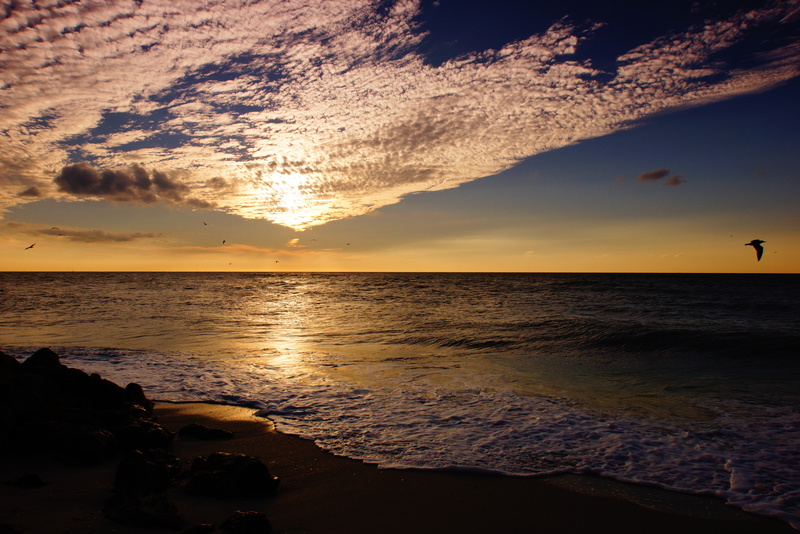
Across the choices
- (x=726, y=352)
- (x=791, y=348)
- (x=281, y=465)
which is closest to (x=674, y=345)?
(x=726, y=352)

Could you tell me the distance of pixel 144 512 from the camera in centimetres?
464

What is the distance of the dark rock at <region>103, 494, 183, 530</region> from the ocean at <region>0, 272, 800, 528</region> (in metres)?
2.91

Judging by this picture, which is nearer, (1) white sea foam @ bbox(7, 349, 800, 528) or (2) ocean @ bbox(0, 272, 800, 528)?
(1) white sea foam @ bbox(7, 349, 800, 528)

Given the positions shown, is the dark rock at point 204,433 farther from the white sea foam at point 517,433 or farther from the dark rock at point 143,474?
the dark rock at point 143,474

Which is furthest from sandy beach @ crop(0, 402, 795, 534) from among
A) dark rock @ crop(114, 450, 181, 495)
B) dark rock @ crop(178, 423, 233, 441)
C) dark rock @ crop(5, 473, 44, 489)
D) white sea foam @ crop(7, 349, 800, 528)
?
dark rock @ crop(178, 423, 233, 441)

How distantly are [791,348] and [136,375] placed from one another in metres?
23.5

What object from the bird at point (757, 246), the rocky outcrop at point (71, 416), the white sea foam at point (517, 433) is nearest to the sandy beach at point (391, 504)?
the rocky outcrop at point (71, 416)

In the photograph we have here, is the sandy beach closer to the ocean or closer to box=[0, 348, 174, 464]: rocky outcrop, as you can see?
box=[0, 348, 174, 464]: rocky outcrop

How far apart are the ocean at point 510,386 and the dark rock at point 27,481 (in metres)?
3.80

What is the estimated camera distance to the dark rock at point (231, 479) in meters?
5.38

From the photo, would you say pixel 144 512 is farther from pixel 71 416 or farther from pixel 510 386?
pixel 510 386

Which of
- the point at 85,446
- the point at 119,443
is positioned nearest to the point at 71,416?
the point at 119,443

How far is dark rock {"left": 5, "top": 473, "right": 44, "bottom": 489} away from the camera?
5350 mm

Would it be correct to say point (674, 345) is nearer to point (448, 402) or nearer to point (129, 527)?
point (448, 402)
